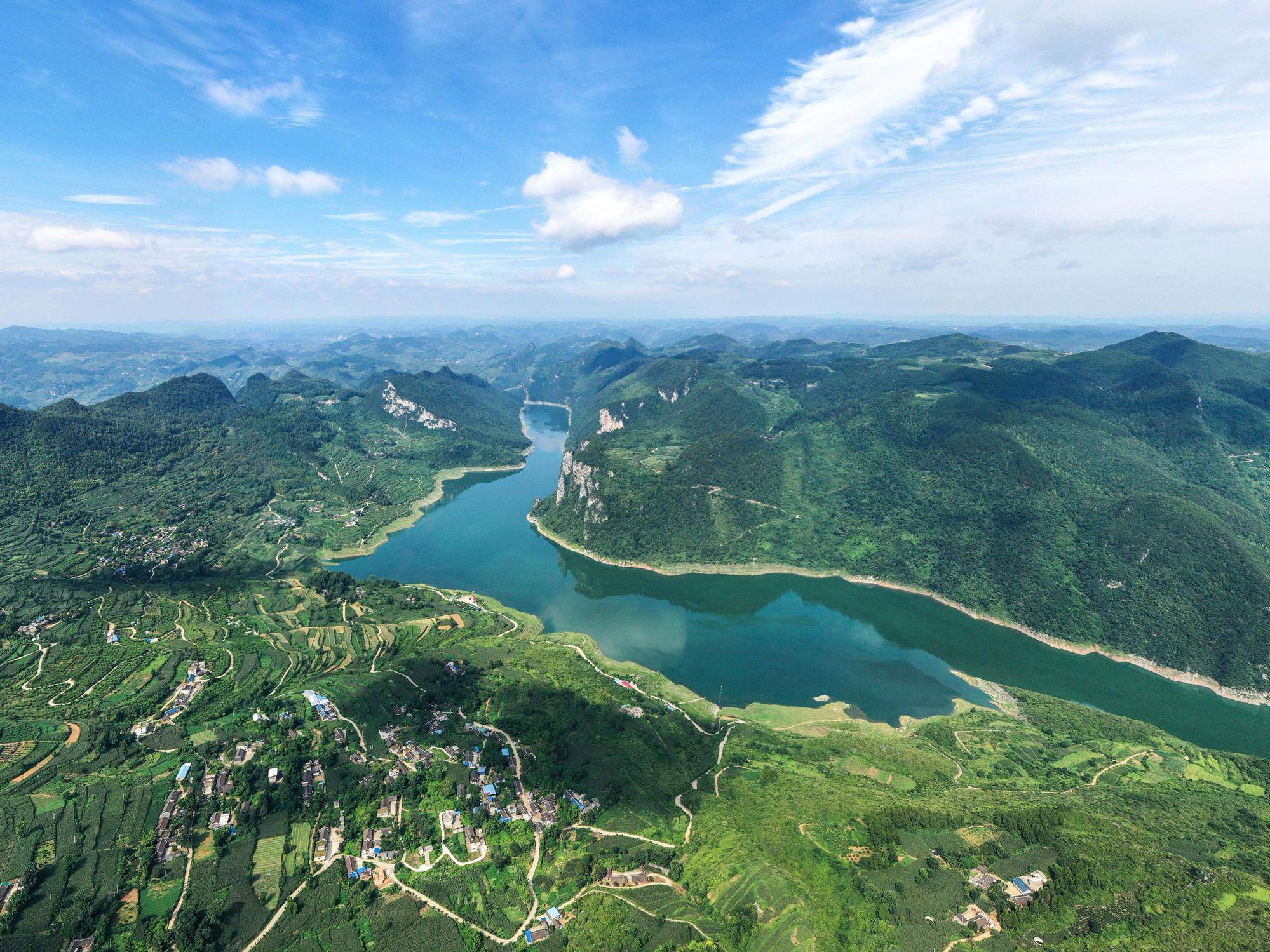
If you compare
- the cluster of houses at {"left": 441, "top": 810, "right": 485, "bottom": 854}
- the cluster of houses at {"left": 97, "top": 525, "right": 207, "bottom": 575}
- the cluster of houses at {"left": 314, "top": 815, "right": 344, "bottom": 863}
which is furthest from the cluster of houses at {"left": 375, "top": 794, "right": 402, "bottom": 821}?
the cluster of houses at {"left": 97, "top": 525, "right": 207, "bottom": 575}

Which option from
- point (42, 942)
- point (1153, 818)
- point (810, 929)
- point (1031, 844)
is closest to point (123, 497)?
point (42, 942)

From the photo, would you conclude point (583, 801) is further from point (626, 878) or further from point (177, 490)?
point (177, 490)

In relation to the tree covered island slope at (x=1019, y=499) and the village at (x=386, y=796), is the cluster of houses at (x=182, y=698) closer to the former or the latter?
the village at (x=386, y=796)

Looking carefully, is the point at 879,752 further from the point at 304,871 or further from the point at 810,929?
the point at 304,871

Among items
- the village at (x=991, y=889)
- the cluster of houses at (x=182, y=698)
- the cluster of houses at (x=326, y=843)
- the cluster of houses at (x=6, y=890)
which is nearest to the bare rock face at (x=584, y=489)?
the cluster of houses at (x=182, y=698)

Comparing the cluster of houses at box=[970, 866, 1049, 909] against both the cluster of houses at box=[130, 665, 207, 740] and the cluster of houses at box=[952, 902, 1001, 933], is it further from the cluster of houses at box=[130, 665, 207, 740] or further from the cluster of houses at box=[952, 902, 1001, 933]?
the cluster of houses at box=[130, 665, 207, 740]

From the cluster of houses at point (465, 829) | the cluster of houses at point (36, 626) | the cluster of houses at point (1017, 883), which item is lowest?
the cluster of houses at point (465, 829)
